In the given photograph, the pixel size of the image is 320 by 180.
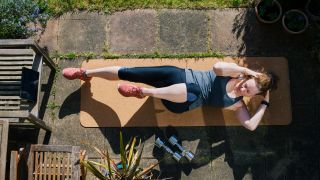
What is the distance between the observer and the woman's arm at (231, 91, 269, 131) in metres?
5.36

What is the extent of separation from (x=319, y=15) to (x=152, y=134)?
2.77m

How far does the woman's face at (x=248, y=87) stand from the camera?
497 centimetres

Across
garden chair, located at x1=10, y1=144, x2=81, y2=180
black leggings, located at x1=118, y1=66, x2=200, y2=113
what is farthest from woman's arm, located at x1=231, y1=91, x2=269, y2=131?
garden chair, located at x1=10, y1=144, x2=81, y2=180

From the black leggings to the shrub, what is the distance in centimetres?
145

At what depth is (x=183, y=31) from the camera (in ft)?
19.9

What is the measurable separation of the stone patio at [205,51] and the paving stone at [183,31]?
0.05 ft

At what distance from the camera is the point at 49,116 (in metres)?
5.80

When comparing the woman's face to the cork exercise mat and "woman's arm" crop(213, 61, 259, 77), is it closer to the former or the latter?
"woman's arm" crop(213, 61, 259, 77)

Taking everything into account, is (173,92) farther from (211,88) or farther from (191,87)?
(211,88)

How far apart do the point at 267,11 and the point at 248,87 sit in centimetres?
150

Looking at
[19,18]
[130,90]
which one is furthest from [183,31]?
[19,18]

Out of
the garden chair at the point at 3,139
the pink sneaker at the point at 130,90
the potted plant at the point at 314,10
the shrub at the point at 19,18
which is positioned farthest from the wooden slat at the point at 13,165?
the potted plant at the point at 314,10

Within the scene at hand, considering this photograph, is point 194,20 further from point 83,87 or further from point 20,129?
point 20,129

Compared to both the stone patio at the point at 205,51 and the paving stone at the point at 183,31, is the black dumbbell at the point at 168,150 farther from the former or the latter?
the paving stone at the point at 183,31
